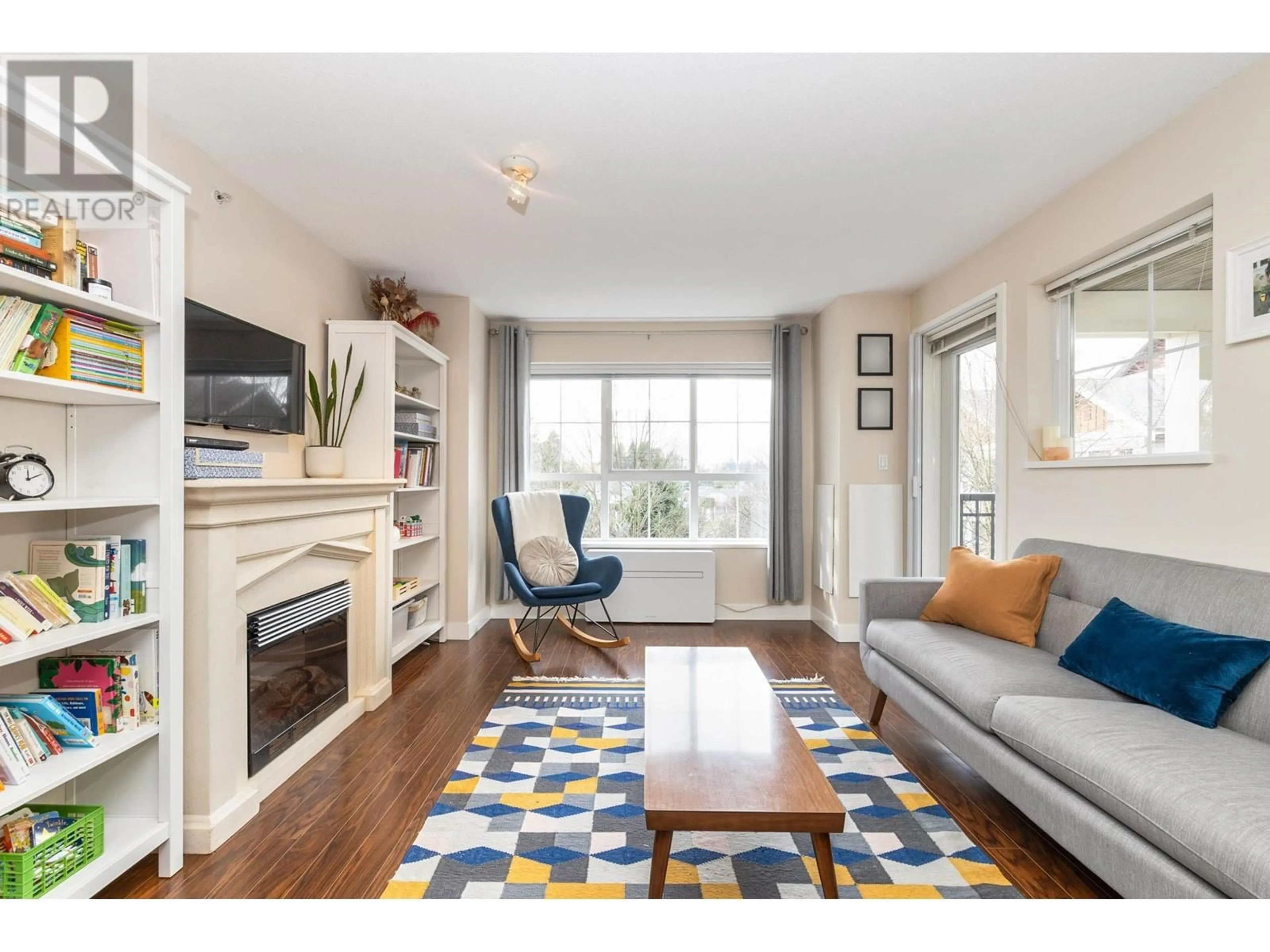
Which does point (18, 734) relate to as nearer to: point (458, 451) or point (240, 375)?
point (240, 375)

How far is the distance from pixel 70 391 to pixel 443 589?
10.5 ft

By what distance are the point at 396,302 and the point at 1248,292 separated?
3975 mm

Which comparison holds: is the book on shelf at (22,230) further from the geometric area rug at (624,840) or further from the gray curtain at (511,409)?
the gray curtain at (511,409)

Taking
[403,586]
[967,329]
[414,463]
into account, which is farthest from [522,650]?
[967,329]

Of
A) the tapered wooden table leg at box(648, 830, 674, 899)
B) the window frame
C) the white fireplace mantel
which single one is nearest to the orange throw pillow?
the tapered wooden table leg at box(648, 830, 674, 899)

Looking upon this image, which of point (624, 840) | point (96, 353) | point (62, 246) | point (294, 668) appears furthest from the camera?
point (294, 668)

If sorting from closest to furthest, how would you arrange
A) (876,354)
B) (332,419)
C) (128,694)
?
1. (128,694)
2. (332,419)
3. (876,354)

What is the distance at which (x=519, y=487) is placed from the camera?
17.4 ft

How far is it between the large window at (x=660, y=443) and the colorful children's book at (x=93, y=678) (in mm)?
3842

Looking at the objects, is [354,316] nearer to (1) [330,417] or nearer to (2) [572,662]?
(1) [330,417]

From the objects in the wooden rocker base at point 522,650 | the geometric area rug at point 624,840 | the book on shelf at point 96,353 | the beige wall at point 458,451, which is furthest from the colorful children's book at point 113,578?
the beige wall at point 458,451

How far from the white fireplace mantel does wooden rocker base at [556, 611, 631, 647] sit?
175 cm

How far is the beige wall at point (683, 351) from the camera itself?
5461 mm

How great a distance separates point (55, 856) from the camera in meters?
1.61
